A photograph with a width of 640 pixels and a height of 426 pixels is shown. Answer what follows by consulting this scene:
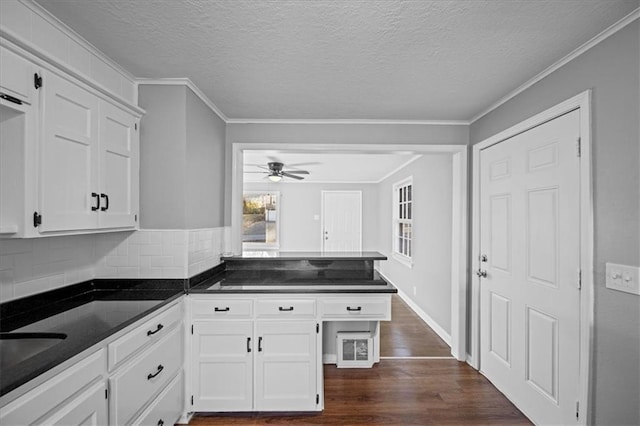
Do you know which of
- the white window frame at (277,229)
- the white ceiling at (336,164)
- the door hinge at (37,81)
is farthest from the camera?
the white window frame at (277,229)

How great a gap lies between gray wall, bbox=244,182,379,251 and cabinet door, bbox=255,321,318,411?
575cm

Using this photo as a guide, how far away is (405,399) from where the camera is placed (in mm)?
2443

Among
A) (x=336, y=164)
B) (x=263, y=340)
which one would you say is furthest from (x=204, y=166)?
(x=336, y=164)

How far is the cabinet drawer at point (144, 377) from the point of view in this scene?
1.46m

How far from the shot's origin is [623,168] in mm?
1532

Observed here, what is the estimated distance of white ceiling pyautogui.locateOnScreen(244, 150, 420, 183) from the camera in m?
4.78

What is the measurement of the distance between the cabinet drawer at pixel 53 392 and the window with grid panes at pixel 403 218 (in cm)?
453

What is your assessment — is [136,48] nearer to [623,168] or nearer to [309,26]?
[309,26]

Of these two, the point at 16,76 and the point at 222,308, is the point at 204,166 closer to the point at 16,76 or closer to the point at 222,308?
the point at 222,308

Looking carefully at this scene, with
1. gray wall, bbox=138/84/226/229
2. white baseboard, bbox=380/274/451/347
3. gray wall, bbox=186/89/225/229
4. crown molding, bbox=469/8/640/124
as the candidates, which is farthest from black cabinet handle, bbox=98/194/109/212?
crown molding, bbox=469/8/640/124

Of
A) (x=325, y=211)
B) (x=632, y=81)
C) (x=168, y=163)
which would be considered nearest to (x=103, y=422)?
(x=168, y=163)

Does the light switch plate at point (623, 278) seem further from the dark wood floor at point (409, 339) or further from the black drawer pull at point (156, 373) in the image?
the black drawer pull at point (156, 373)

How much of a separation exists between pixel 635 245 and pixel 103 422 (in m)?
2.62

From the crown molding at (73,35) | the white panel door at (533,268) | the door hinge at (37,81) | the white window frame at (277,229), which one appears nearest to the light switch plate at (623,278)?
the white panel door at (533,268)
